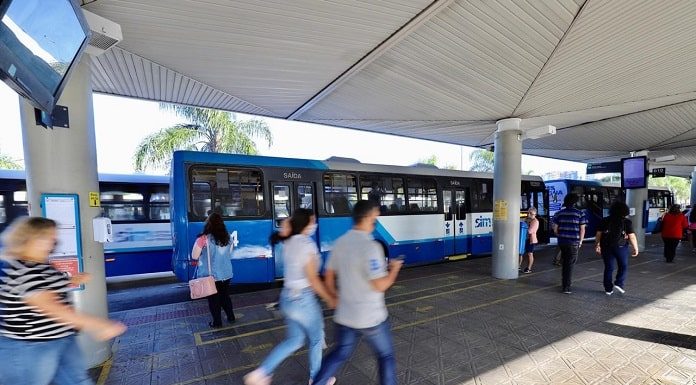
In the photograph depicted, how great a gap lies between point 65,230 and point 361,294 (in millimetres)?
3338

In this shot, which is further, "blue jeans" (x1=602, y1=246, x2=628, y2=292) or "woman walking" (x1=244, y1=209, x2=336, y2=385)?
"blue jeans" (x1=602, y1=246, x2=628, y2=292)

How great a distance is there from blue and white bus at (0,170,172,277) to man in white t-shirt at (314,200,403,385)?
755cm

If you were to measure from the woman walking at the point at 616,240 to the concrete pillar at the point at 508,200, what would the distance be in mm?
1776

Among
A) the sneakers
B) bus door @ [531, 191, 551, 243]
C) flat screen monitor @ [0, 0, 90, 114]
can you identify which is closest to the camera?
flat screen monitor @ [0, 0, 90, 114]

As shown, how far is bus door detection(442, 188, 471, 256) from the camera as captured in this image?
10320 mm

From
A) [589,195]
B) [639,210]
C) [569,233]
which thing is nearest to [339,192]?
[569,233]

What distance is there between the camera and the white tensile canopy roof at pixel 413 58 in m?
4.37

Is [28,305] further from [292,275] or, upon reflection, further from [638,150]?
[638,150]

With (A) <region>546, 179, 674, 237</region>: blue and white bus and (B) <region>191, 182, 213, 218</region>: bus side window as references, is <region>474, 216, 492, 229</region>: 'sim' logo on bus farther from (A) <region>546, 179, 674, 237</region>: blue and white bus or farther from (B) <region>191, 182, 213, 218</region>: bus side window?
(B) <region>191, 182, 213, 218</region>: bus side window

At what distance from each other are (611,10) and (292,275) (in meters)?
4.94

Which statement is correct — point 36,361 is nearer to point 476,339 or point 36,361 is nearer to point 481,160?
point 476,339

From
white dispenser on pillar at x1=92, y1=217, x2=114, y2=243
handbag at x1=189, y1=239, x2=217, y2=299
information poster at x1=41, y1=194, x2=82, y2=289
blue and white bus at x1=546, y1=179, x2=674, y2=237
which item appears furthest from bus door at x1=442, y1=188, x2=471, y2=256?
information poster at x1=41, y1=194, x2=82, y2=289

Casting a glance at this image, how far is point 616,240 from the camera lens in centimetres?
642

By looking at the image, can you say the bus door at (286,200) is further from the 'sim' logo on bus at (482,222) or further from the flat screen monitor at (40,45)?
the 'sim' logo on bus at (482,222)
